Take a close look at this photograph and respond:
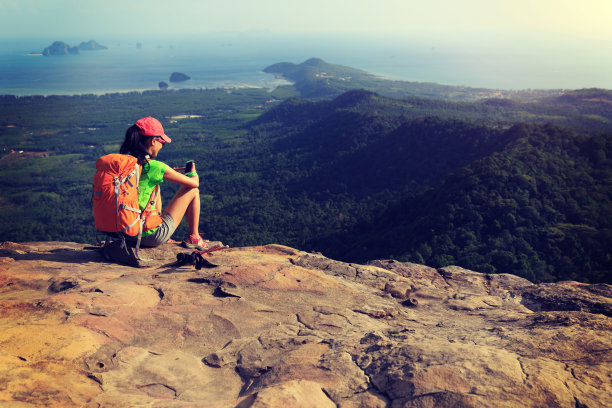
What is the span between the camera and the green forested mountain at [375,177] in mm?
33406

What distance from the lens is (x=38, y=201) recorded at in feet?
246

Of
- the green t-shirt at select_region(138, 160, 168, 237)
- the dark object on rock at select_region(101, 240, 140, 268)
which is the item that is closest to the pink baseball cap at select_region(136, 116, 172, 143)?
the green t-shirt at select_region(138, 160, 168, 237)

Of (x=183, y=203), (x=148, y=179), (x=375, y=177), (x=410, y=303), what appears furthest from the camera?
(x=375, y=177)

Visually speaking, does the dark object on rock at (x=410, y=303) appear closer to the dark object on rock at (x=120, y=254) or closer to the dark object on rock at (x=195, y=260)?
the dark object on rock at (x=195, y=260)

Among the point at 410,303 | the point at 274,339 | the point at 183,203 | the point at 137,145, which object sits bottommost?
the point at 410,303

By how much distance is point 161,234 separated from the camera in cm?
998

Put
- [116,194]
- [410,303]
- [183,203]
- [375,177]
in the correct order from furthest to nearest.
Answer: [375,177] < [183,203] < [410,303] < [116,194]

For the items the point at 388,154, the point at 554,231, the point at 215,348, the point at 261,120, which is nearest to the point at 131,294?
the point at 215,348

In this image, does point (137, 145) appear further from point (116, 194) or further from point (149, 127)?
point (116, 194)

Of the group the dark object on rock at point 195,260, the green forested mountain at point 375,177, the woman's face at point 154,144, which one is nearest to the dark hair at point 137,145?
the woman's face at point 154,144

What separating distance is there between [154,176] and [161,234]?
1.70m

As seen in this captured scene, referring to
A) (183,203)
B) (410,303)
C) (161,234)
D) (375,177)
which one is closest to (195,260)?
(161,234)

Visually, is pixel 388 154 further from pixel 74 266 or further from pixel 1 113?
pixel 1 113

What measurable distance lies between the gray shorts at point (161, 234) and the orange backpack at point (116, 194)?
3.01 feet
